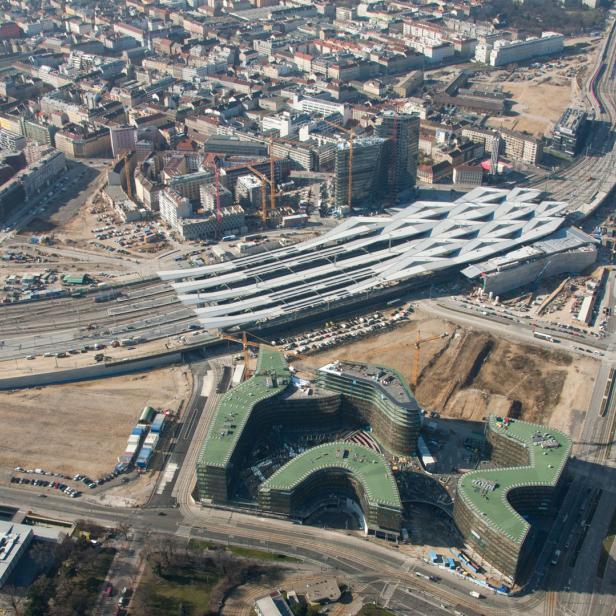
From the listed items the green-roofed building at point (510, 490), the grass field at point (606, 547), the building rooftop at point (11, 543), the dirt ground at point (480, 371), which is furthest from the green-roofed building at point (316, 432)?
the grass field at point (606, 547)

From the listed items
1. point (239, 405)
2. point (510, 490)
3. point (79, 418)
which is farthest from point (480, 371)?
point (79, 418)

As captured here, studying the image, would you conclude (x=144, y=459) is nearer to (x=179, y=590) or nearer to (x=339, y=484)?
(x=179, y=590)

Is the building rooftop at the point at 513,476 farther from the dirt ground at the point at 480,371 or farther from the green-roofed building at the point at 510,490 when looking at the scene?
the dirt ground at the point at 480,371

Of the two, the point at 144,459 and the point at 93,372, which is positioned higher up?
the point at 93,372

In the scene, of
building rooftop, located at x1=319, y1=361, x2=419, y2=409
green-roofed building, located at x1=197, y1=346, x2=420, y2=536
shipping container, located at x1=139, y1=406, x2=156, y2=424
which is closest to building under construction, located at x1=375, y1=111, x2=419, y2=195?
green-roofed building, located at x1=197, y1=346, x2=420, y2=536

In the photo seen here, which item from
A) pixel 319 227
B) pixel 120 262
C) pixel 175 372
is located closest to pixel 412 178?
pixel 319 227

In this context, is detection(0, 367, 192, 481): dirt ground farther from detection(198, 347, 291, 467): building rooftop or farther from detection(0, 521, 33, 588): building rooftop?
detection(198, 347, 291, 467): building rooftop
